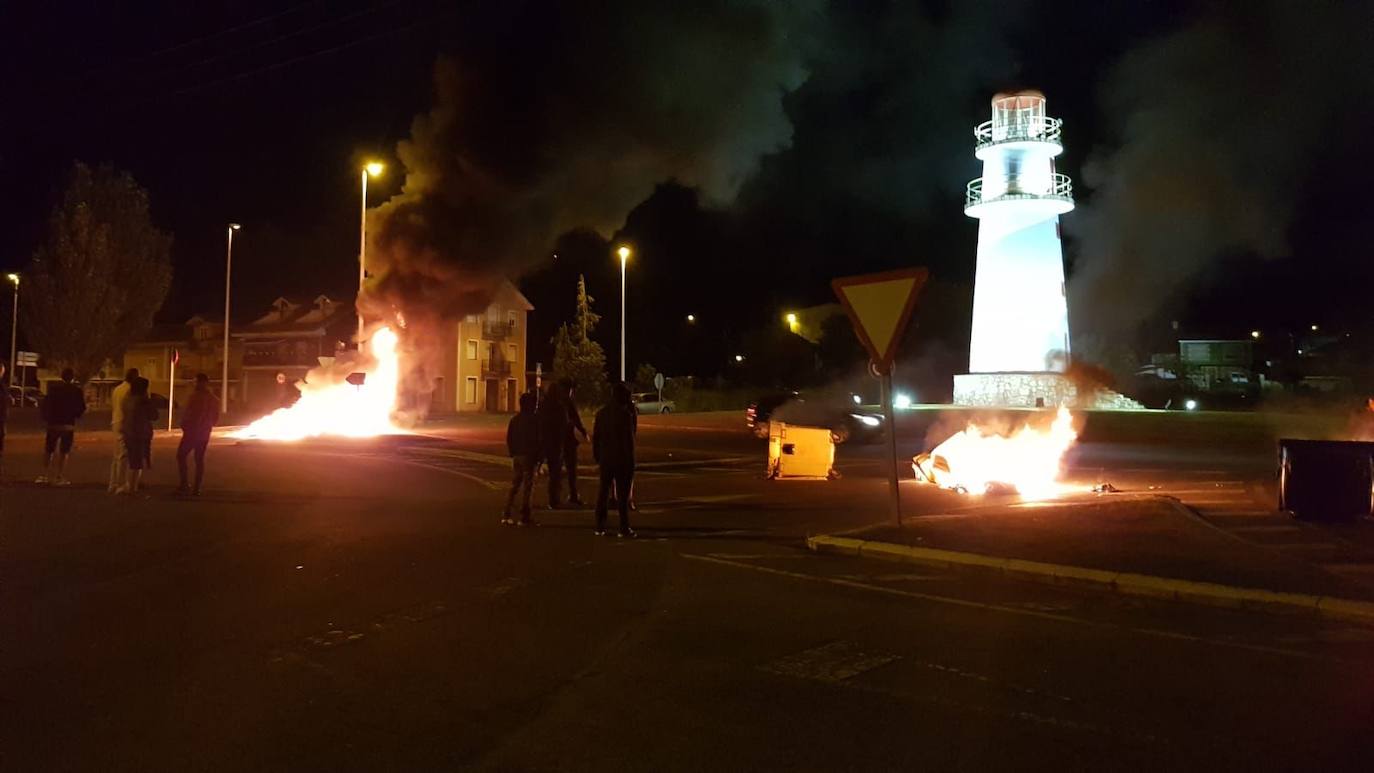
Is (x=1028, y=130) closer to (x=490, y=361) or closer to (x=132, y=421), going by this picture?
(x=490, y=361)

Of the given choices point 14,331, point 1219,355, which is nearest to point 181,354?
point 14,331

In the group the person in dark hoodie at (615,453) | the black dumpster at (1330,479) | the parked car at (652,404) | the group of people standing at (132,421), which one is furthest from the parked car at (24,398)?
the black dumpster at (1330,479)

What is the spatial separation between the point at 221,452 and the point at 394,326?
851 centimetres

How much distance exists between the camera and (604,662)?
20.2 feet

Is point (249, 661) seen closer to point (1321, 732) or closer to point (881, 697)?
point (881, 697)

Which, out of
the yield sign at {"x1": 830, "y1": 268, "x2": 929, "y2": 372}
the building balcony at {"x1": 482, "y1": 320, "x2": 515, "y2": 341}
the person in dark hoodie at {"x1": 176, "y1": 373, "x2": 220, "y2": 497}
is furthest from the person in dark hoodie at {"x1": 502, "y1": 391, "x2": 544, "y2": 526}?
the building balcony at {"x1": 482, "y1": 320, "x2": 515, "y2": 341}

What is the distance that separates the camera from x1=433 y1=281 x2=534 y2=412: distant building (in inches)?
2149

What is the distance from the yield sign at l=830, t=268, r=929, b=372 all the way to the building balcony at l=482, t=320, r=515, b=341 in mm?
47208

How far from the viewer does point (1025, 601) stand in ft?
26.3

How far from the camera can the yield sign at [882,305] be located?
34.9 ft

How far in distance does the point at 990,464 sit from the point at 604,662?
11409 millimetres

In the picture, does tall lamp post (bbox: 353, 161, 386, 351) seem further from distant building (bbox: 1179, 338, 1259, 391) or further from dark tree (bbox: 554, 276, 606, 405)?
distant building (bbox: 1179, 338, 1259, 391)

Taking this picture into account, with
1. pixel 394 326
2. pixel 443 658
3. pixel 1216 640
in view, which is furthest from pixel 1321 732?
pixel 394 326

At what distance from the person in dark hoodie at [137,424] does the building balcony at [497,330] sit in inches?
1663
